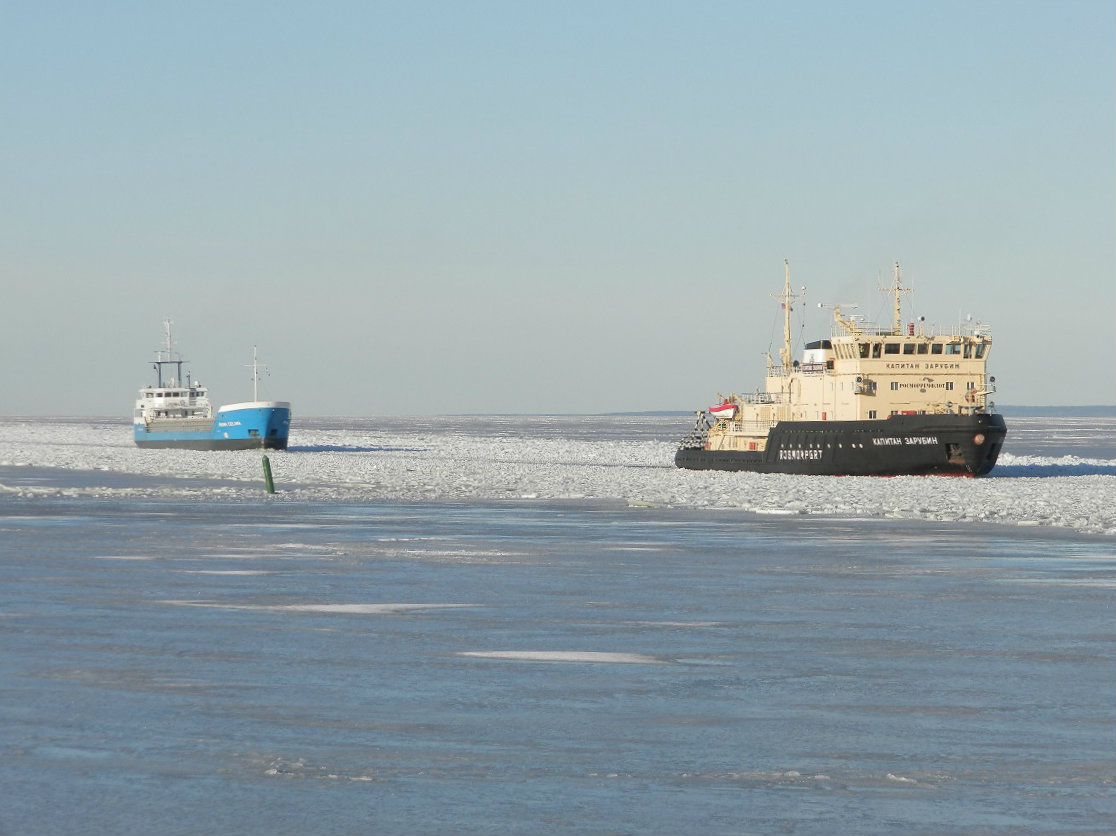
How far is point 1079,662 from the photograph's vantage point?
42.3 feet

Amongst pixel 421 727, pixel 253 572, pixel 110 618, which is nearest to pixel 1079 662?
pixel 421 727

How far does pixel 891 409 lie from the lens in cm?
Answer: 5272

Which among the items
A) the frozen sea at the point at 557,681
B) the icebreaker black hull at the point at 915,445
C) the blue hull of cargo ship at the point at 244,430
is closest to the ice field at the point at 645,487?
the icebreaker black hull at the point at 915,445

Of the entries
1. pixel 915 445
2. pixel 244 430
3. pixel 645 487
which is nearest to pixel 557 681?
pixel 645 487

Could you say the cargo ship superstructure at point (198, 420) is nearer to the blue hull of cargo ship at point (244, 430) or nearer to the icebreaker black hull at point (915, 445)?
the blue hull of cargo ship at point (244, 430)

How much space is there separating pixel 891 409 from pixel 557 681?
139ft

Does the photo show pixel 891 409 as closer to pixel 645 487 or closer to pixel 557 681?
pixel 645 487

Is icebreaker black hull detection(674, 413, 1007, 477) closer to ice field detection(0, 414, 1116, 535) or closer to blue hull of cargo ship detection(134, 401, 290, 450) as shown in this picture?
ice field detection(0, 414, 1116, 535)

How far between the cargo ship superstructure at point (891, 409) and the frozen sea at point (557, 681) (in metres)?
24.1

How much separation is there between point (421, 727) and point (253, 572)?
10861 millimetres

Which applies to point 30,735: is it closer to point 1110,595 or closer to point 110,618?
point 110,618

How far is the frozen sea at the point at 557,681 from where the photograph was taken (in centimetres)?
827

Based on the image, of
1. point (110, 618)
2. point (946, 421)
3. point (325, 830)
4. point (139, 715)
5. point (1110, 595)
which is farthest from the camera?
point (946, 421)

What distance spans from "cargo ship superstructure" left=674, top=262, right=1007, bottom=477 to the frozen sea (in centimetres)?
2412
